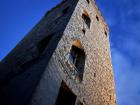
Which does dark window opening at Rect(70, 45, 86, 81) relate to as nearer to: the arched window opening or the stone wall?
the arched window opening

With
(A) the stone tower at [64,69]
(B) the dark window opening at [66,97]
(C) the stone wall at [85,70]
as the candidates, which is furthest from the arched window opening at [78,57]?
(B) the dark window opening at [66,97]

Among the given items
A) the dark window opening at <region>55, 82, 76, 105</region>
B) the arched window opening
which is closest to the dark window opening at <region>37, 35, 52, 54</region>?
the arched window opening

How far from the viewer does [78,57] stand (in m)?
9.75

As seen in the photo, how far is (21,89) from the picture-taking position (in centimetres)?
616

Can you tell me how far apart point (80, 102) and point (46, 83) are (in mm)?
2084

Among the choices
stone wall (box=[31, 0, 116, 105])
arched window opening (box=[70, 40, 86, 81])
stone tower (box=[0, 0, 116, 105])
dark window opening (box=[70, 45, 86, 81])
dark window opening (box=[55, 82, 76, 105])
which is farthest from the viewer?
arched window opening (box=[70, 40, 86, 81])

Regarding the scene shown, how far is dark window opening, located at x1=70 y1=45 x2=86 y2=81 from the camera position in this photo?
8.92 meters

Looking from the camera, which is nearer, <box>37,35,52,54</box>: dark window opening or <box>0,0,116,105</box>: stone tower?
<box>0,0,116,105</box>: stone tower

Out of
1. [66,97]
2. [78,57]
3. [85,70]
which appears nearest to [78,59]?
[78,57]

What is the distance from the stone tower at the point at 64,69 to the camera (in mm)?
6145

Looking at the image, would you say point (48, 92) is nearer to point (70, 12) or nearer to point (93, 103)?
point (93, 103)

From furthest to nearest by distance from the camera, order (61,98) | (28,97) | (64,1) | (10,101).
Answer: (64,1) < (61,98) < (10,101) < (28,97)

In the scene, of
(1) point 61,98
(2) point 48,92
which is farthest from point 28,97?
(1) point 61,98

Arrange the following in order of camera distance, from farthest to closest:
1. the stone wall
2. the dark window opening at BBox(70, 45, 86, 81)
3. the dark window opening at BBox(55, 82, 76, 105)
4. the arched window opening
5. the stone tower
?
1. the arched window opening
2. the dark window opening at BBox(70, 45, 86, 81)
3. the dark window opening at BBox(55, 82, 76, 105)
4. the stone wall
5. the stone tower
